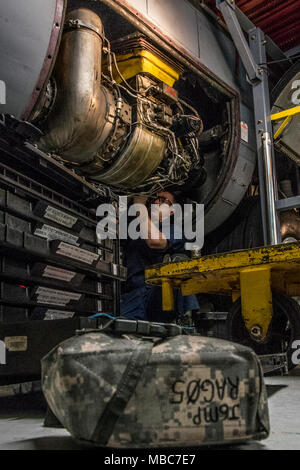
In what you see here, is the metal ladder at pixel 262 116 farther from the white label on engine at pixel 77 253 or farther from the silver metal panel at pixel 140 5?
the white label on engine at pixel 77 253

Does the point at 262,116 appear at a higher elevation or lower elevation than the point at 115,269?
higher

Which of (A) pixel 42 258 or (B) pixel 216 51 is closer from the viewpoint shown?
(A) pixel 42 258

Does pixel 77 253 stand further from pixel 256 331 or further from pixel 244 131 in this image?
pixel 244 131

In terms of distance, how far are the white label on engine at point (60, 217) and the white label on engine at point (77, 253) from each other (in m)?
0.13

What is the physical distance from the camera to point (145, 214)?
348 cm

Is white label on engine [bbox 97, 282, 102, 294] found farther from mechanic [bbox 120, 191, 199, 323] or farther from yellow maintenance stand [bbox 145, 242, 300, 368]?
mechanic [bbox 120, 191, 199, 323]

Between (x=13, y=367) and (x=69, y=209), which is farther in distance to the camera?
(x=69, y=209)

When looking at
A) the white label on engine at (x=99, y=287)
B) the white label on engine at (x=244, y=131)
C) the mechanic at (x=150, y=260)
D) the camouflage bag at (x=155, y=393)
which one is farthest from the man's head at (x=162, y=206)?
the camouflage bag at (x=155, y=393)

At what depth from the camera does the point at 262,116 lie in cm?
333

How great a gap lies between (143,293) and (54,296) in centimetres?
117

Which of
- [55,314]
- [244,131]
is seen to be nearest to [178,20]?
[244,131]

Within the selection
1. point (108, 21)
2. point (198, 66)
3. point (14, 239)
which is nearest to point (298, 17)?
point (198, 66)
